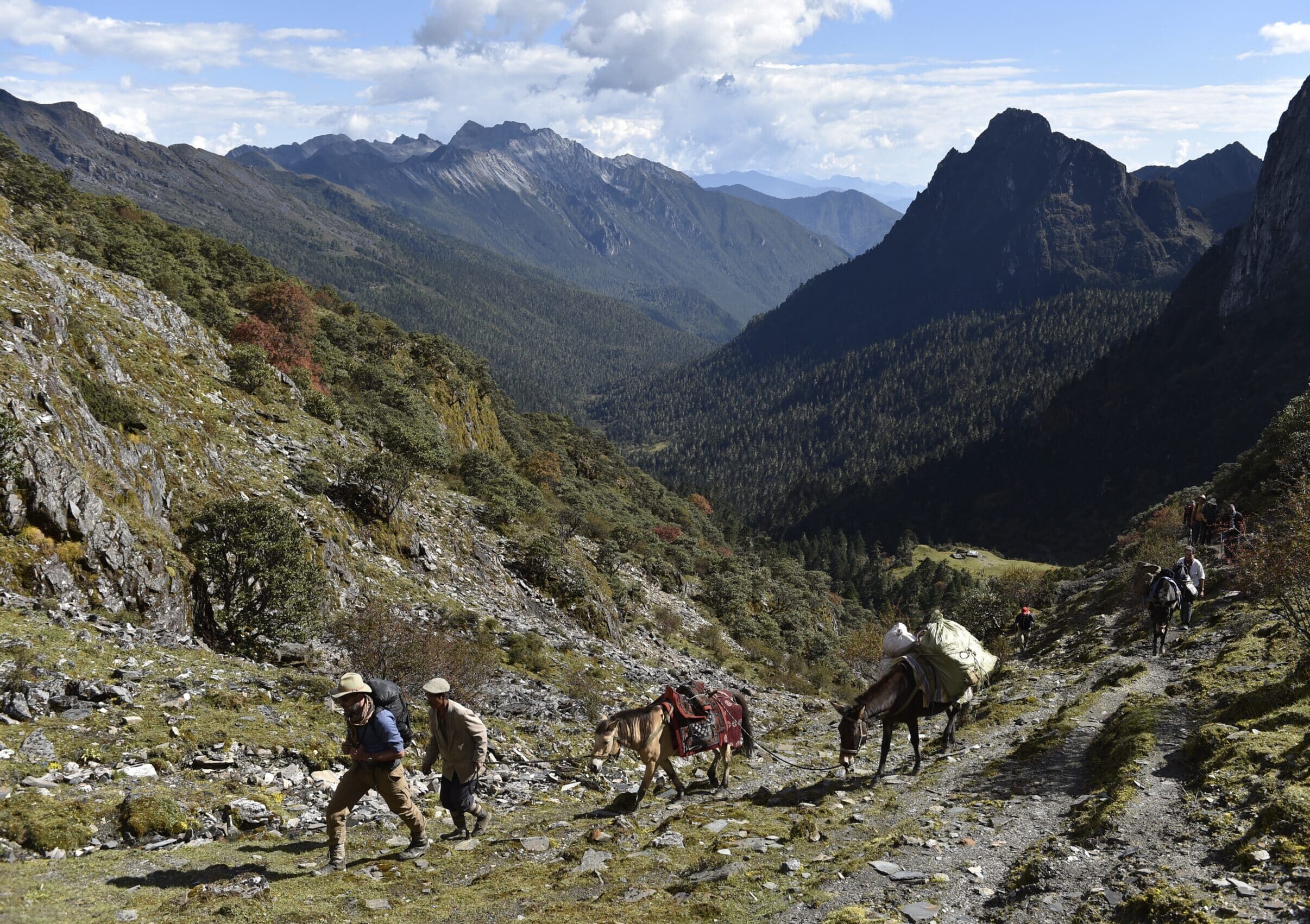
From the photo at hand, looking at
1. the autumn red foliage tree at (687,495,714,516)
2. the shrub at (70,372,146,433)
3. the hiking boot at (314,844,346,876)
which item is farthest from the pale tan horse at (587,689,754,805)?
the autumn red foliage tree at (687,495,714,516)

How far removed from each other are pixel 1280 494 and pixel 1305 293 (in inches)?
7759

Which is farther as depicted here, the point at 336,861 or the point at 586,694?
the point at 586,694

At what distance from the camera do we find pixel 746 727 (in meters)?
13.4

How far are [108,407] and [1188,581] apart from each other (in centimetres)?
3035

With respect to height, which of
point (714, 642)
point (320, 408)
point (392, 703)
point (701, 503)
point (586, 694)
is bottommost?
point (714, 642)

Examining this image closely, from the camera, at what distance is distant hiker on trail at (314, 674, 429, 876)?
847cm

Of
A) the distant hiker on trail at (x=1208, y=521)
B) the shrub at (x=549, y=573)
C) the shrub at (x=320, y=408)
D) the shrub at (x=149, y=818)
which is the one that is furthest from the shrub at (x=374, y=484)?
the distant hiker on trail at (x=1208, y=521)

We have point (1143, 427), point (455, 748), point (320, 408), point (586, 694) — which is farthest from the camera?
point (1143, 427)

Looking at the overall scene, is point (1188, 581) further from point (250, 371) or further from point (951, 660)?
point (250, 371)

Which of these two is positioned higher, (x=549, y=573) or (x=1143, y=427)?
(x=1143, y=427)

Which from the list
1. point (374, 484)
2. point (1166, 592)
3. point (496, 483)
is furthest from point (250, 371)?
point (1166, 592)

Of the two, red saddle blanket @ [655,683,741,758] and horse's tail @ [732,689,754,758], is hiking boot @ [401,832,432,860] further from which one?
horse's tail @ [732,689,754,758]

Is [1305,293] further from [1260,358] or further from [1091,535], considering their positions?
[1091,535]

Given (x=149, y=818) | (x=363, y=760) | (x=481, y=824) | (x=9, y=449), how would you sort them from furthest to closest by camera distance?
(x=9, y=449) < (x=481, y=824) < (x=149, y=818) < (x=363, y=760)
